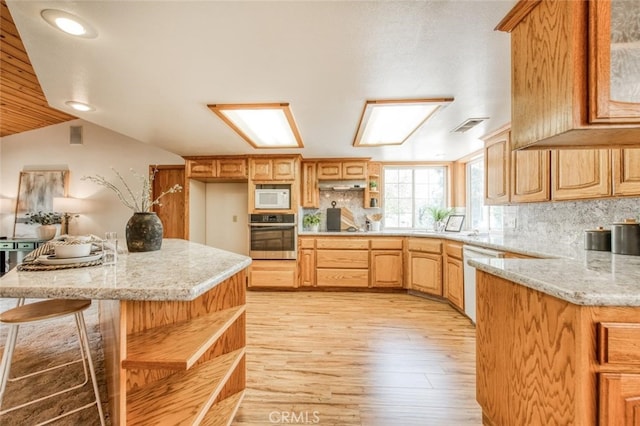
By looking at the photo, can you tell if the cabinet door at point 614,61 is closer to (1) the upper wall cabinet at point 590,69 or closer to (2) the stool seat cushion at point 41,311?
(1) the upper wall cabinet at point 590,69

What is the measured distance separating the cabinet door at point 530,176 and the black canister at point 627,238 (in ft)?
1.91

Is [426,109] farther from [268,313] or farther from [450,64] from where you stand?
[268,313]

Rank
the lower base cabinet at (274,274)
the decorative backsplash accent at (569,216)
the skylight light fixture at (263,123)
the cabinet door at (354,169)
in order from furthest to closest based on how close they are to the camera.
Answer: the cabinet door at (354,169) → the lower base cabinet at (274,274) → the skylight light fixture at (263,123) → the decorative backsplash accent at (569,216)

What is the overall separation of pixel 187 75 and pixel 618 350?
2.53 m

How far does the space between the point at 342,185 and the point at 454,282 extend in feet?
7.14

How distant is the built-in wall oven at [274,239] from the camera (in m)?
3.96

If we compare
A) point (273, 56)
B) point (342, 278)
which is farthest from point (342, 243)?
point (273, 56)

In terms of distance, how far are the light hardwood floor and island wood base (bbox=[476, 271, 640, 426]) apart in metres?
0.46

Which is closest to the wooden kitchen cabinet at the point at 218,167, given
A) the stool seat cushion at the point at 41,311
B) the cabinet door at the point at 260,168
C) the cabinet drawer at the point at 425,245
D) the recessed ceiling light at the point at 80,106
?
the cabinet door at the point at 260,168

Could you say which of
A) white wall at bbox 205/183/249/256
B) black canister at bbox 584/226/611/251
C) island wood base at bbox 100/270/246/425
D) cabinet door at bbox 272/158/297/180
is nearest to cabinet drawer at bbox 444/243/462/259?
black canister at bbox 584/226/611/251

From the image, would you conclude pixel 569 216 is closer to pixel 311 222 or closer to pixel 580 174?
pixel 580 174

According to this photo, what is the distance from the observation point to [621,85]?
0.88 m

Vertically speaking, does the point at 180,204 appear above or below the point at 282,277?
above

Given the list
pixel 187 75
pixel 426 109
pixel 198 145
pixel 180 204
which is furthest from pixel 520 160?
pixel 180 204
